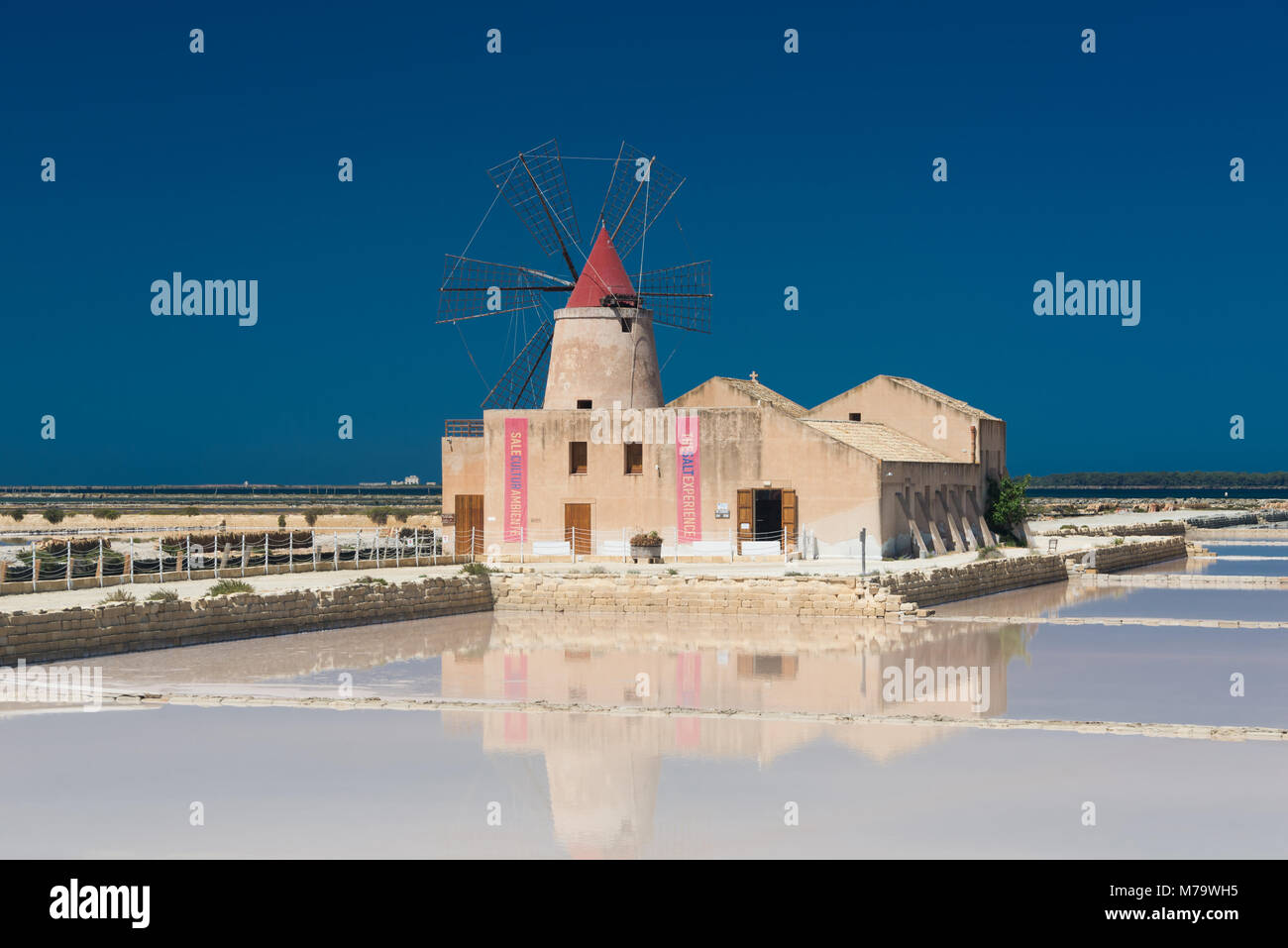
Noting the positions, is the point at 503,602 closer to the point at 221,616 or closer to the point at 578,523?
the point at 578,523

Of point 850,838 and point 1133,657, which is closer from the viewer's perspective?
point 850,838

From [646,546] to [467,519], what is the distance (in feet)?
12.2

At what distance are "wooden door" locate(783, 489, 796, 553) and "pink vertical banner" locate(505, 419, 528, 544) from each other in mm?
3752

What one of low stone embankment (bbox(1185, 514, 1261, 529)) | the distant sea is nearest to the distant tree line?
the distant sea

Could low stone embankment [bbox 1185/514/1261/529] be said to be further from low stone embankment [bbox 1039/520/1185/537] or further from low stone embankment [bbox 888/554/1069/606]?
low stone embankment [bbox 888/554/1069/606]

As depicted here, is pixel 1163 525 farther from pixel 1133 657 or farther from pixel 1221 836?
pixel 1221 836

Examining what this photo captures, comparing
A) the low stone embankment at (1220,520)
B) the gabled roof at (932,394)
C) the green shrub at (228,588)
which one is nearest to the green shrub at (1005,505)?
the gabled roof at (932,394)

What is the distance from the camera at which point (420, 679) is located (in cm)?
1190

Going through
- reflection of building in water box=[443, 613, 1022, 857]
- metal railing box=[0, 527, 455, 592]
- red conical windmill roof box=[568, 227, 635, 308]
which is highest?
red conical windmill roof box=[568, 227, 635, 308]

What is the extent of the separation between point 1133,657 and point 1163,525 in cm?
2421

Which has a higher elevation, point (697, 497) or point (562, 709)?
point (697, 497)

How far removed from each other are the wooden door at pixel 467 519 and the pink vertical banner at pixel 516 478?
0.86 m

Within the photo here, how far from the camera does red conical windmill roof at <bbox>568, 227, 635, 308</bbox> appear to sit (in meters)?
23.0
